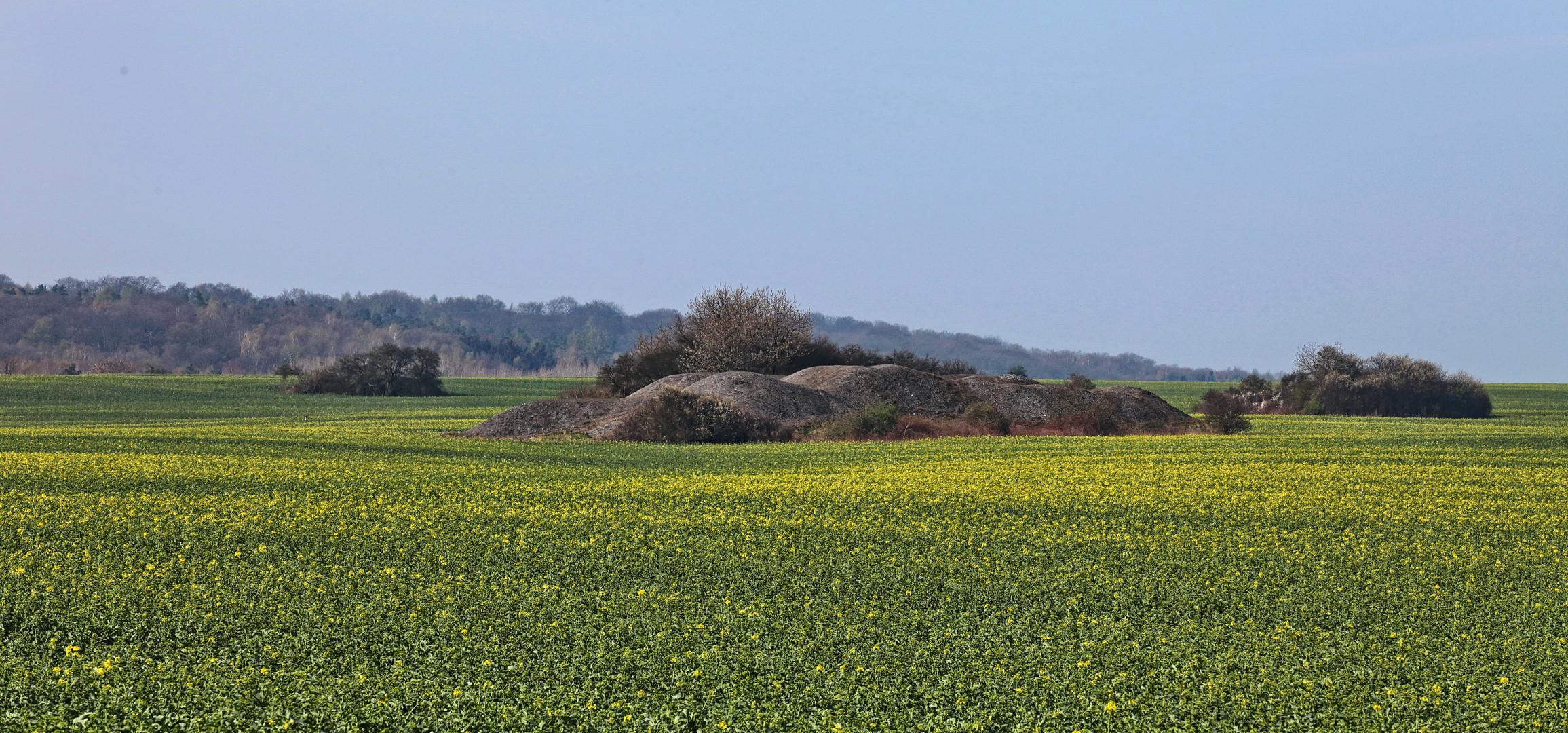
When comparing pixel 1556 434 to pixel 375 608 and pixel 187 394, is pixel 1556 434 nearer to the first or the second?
pixel 375 608

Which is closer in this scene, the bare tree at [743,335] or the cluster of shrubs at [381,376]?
the bare tree at [743,335]

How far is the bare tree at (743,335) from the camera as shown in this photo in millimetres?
45719

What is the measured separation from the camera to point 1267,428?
36625 mm

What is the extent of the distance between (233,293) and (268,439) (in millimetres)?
166390

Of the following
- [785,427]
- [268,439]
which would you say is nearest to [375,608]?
[268,439]

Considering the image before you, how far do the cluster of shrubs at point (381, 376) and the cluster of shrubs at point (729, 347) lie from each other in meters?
21.5

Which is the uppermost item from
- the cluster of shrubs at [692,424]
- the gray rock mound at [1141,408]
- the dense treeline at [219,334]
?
the dense treeline at [219,334]

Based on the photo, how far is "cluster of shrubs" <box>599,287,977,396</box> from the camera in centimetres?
4538

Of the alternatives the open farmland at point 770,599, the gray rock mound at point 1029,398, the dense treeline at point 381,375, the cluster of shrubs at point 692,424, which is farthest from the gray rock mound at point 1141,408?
the dense treeline at point 381,375

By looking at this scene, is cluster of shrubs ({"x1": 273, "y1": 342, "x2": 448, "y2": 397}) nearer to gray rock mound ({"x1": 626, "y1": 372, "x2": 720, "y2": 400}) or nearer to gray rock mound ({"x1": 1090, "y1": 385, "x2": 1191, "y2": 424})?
gray rock mound ({"x1": 626, "y1": 372, "x2": 720, "y2": 400})

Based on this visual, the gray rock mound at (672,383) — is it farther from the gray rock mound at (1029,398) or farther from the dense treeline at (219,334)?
the dense treeline at (219,334)

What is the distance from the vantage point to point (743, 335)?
151 feet

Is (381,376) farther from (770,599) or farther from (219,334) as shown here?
(219,334)

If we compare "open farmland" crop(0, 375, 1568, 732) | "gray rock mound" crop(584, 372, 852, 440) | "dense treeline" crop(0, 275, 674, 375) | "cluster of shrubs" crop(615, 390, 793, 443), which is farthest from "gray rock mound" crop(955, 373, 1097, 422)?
"dense treeline" crop(0, 275, 674, 375)
